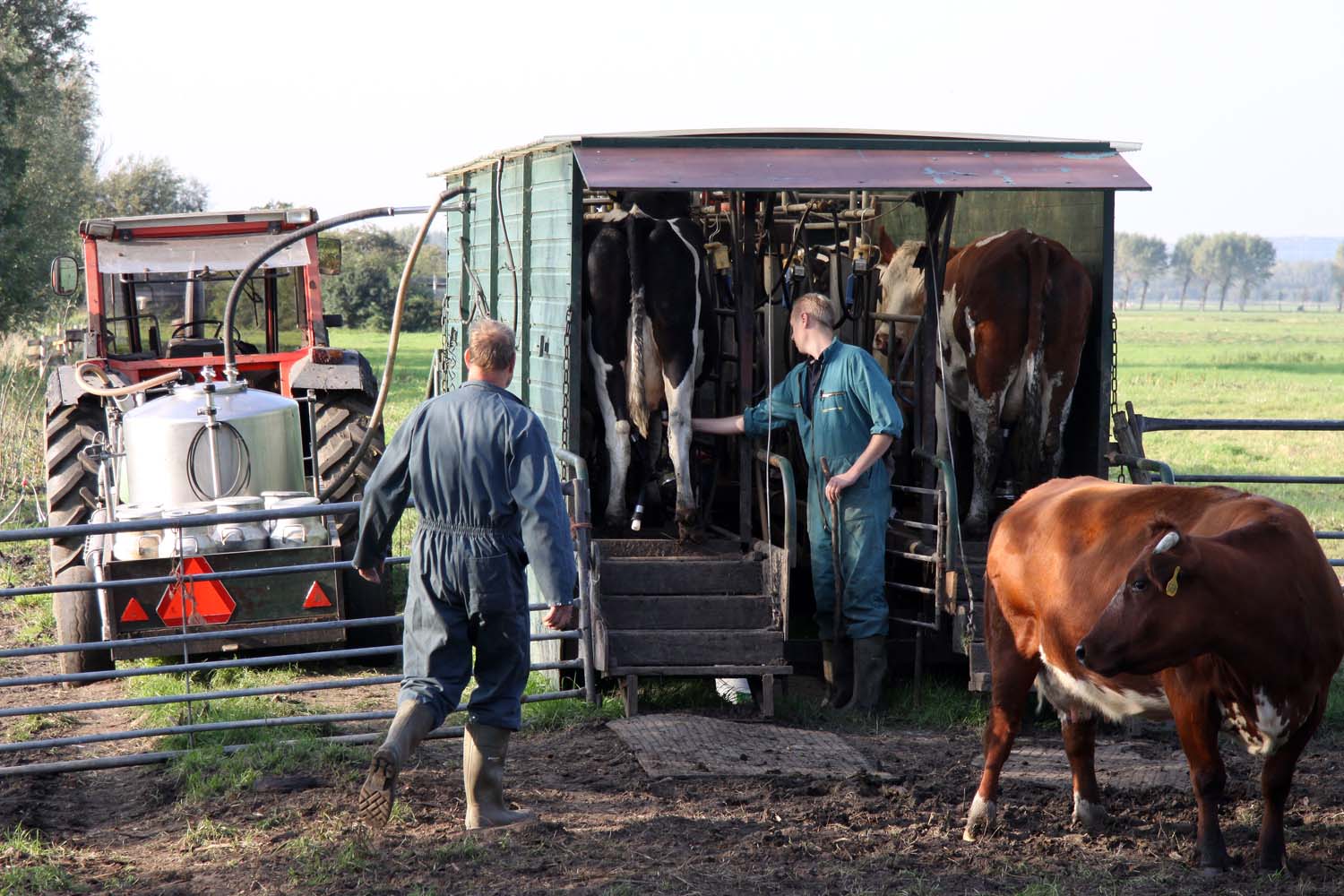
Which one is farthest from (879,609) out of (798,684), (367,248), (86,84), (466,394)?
(367,248)

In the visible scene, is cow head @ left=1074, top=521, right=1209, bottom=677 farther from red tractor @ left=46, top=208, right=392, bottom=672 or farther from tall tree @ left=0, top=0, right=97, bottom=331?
tall tree @ left=0, top=0, right=97, bottom=331

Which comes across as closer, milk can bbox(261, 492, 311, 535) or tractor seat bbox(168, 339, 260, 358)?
milk can bbox(261, 492, 311, 535)

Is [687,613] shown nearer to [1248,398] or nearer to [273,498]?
[273,498]

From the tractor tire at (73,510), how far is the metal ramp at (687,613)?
9.12ft

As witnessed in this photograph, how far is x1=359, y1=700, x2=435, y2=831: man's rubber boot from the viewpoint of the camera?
4.62 m

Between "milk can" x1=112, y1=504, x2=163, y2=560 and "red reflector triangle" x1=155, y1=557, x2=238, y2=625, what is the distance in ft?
0.88

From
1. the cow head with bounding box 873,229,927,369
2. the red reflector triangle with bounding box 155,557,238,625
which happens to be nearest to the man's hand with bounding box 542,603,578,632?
the red reflector triangle with bounding box 155,557,238,625

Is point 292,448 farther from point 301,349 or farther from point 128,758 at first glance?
point 128,758

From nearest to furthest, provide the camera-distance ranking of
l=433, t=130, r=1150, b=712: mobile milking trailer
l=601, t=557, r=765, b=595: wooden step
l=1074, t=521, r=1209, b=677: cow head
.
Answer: l=1074, t=521, r=1209, b=677: cow head, l=433, t=130, r=1150, b=712: mobile milking trailer, l=601, t=557, r=765, b=595: wooden step

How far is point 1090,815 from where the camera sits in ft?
17.0

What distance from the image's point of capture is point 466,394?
4.99 m

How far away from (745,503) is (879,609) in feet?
3.09

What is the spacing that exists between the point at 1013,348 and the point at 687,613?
2.40 metres

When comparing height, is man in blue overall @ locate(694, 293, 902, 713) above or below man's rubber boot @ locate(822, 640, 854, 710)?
above
